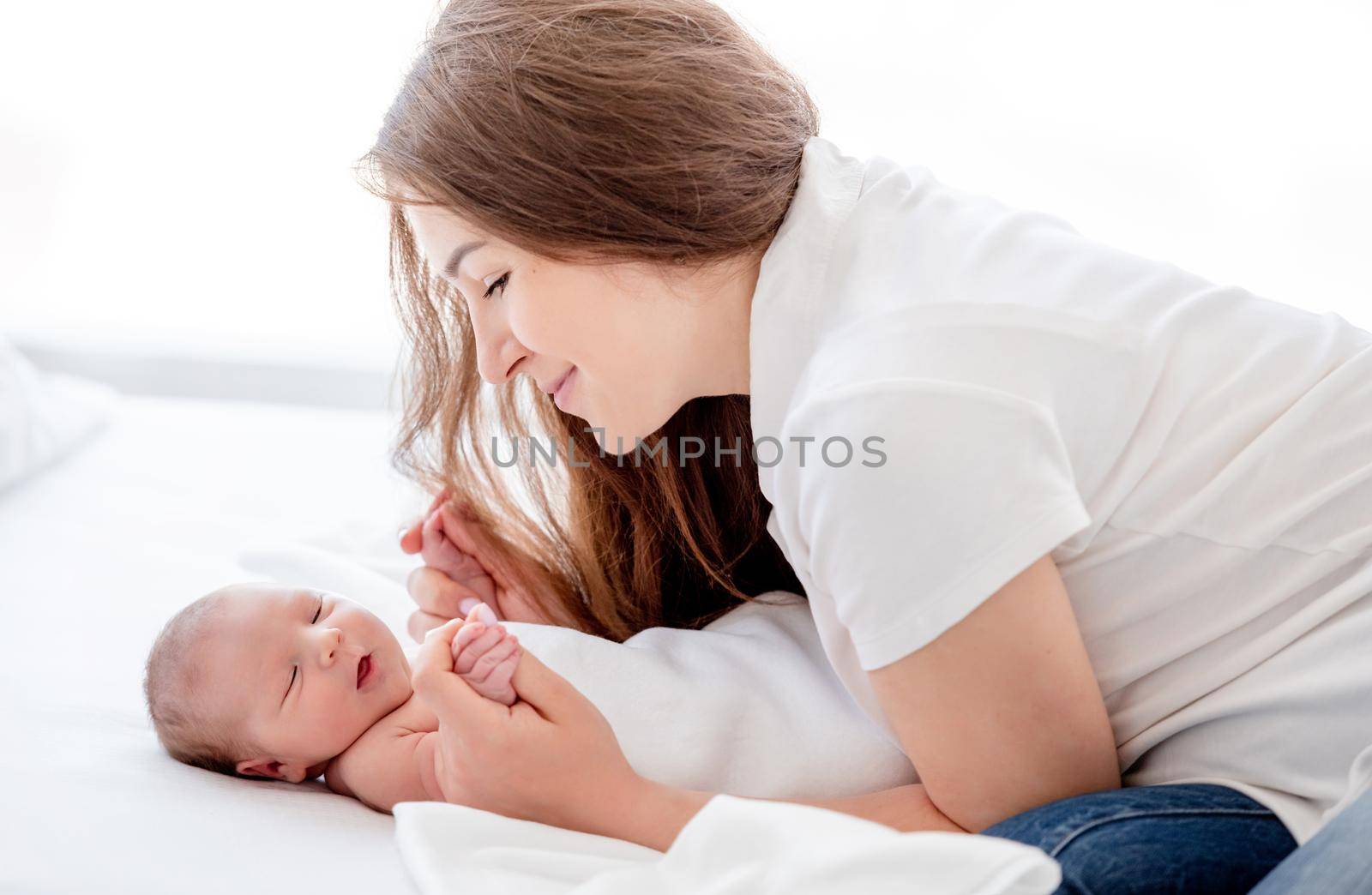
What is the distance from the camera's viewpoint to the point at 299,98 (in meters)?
2.70

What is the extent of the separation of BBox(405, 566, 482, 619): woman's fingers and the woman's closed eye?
488mm

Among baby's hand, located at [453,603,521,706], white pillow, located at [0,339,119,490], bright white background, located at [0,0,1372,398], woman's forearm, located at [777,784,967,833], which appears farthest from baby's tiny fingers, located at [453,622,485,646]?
white pillow, located at [0,339,119,490]

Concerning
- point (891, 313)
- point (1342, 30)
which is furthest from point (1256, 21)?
point (891, 313)

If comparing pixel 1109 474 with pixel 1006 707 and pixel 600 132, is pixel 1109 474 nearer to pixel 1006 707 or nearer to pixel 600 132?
pixel 1006 707

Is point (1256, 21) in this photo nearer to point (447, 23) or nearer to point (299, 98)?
point (447, 23)

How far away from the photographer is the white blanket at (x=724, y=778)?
0.83 m

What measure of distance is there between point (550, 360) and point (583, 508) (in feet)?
1.36

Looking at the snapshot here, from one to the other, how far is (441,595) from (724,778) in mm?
507

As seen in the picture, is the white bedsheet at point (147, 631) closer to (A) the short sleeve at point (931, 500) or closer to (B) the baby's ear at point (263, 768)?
(B) the baby's ear at point (263, 768)

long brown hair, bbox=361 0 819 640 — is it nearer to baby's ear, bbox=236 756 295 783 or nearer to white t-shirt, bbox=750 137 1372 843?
white t-shirt, bbox=750 137 1372 843

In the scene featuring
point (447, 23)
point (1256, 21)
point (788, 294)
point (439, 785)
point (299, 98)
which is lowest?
point (439, 785)

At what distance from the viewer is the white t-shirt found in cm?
95

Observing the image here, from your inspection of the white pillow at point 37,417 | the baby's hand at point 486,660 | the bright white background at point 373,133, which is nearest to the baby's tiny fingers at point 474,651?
the baby's hand at point 486,660

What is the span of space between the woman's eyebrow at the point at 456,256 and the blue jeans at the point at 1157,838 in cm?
70
